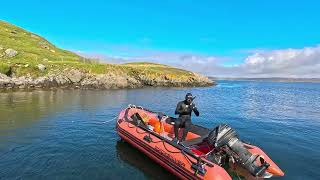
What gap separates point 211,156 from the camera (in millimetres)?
12656

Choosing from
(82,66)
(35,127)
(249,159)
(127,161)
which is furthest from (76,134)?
(82,66)

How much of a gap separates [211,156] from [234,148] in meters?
1.11

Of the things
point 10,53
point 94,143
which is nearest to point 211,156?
point 94,143

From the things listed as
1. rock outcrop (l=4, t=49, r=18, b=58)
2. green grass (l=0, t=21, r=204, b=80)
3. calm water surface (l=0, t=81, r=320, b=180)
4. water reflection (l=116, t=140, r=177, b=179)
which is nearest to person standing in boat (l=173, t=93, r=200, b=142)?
water reflection (l=116, t=140, r=177, b=179)

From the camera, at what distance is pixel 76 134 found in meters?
19.4

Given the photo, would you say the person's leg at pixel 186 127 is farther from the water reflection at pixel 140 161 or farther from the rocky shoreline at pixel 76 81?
the rocky shoreline at pixel 76 81

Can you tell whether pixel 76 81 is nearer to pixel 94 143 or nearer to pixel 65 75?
pixel 65 75

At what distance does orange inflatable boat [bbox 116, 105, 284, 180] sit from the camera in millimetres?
11273

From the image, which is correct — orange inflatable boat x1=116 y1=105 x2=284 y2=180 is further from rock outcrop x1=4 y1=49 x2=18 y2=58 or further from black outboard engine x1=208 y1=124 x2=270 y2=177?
rock outcrop x1=4 y1=49 x2=18 y2=58

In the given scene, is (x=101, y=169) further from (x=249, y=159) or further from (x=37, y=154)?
(x=249, y=159)

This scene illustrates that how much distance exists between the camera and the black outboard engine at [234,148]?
37.8ft

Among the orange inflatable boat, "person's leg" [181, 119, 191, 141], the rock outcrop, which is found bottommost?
the orange inflatable boat

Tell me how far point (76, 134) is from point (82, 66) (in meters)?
42.6

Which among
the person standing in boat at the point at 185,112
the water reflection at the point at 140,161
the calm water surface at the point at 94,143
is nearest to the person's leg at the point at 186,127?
the person standing in boat at the point at 185,112
